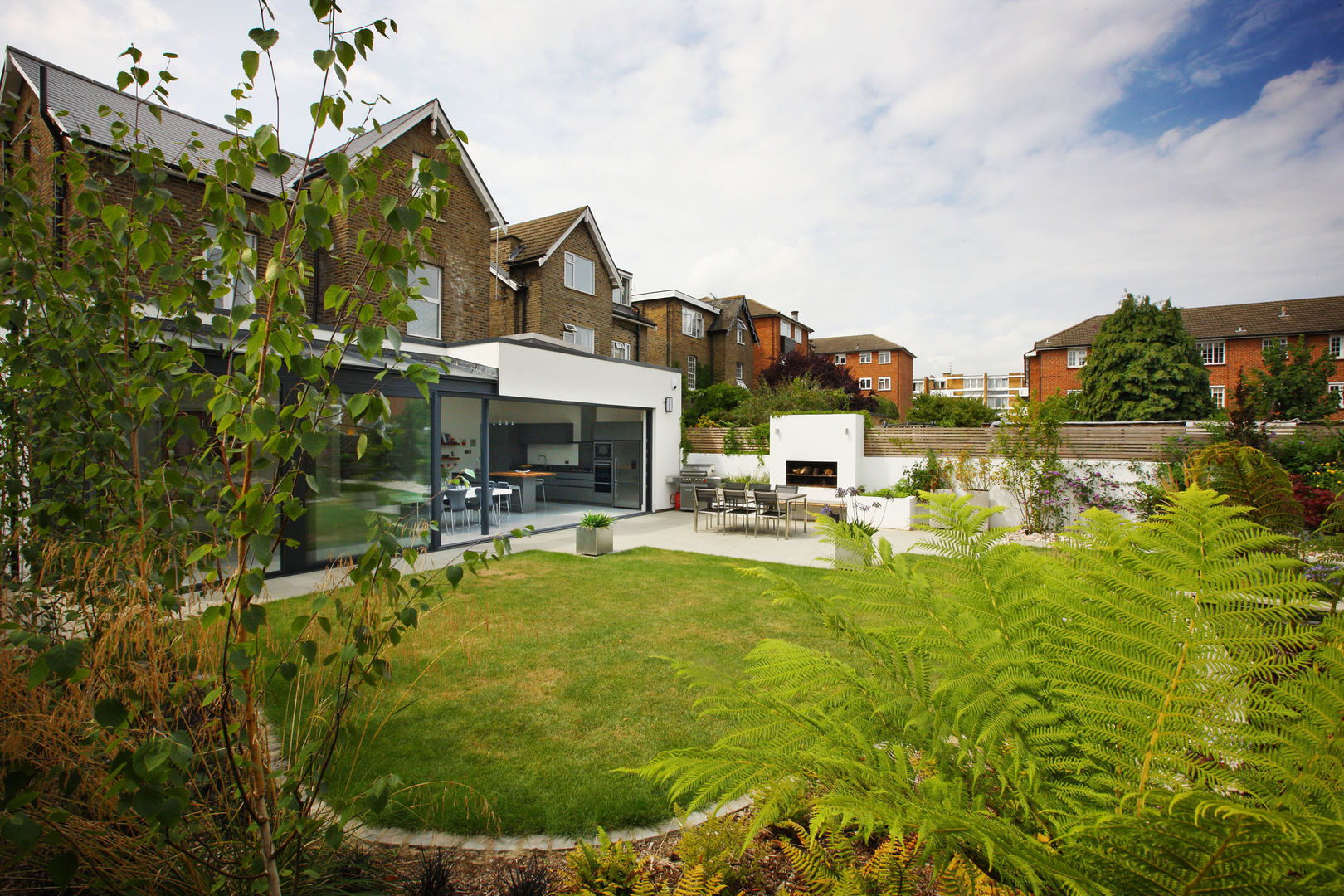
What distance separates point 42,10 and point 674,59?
17.9 feet

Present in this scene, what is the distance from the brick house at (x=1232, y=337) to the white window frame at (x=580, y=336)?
22692 millimetres

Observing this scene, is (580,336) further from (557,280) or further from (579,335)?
(557,280)

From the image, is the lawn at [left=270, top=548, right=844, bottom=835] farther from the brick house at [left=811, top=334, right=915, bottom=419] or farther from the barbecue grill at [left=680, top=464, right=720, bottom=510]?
the brick house at [left=811, top=334, right=915, bottom=419]

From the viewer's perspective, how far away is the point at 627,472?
15.6m

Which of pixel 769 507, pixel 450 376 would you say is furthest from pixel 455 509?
pixel 769 507

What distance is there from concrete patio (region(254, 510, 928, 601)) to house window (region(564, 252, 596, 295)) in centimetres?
993

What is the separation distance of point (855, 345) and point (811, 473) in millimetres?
34953

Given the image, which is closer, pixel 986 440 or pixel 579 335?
pixel 986 440

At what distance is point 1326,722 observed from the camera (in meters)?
1.01

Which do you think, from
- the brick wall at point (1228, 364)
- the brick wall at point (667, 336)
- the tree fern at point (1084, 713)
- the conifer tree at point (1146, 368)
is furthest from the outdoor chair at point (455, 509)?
the brick wall at point (1228, 364)

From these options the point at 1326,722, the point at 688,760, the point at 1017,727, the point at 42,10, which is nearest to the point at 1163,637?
the point at 1326,722

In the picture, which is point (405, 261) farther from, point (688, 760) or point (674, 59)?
point (674, 59)

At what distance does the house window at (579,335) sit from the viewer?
779 inches

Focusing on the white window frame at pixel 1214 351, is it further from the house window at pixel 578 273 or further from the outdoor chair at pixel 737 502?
the outdoor chair at pixel 737 502
